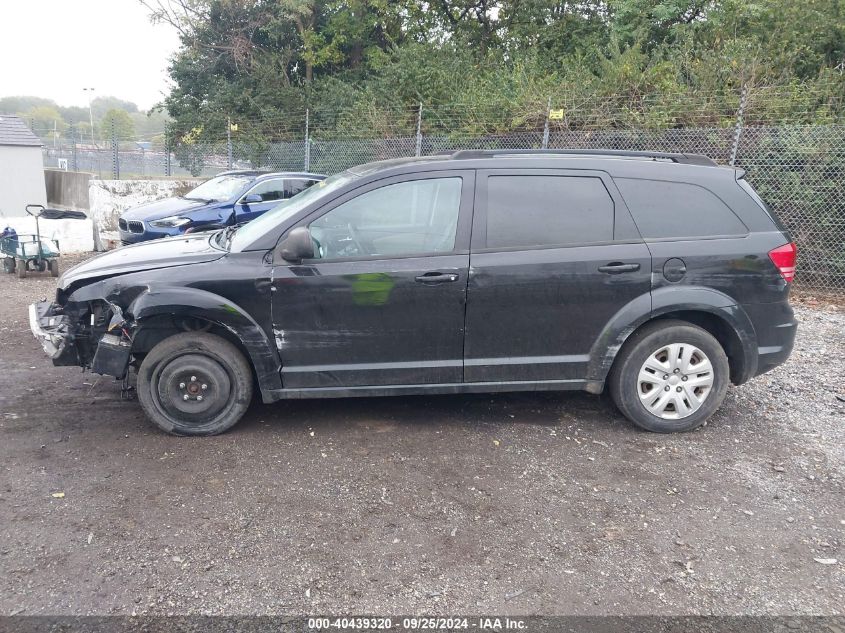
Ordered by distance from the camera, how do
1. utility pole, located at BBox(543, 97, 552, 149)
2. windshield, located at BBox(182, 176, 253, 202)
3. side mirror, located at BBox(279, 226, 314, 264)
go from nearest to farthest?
side mirror, located at BBox(279, 226, 314, 264) < windshield, located at BBox(182, 176, 253, 202) < utility pole, located at BBox(543, 97, 552, 149)

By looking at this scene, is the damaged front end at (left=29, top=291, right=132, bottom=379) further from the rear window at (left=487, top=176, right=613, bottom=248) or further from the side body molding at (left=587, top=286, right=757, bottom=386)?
the side body molding at (left=587, top=286, right=757, bottom=386)

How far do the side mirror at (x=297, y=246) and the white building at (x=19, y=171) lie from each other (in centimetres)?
1468

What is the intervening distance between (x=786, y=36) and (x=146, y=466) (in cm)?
1253

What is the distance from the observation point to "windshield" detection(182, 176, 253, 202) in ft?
34.3

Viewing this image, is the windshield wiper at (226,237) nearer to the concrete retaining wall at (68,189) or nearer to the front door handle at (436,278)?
the front door handle at (436,278)

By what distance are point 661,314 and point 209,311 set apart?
296 centimetres

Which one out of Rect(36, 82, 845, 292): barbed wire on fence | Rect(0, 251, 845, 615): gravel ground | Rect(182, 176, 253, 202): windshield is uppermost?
Rect(36, 82, 845, 292): barbed wire on fence

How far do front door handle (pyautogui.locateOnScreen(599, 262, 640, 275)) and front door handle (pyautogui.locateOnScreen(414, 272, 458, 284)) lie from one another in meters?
0.99

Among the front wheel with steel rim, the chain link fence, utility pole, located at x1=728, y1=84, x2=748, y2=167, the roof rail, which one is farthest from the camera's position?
utility pole, located at x1=728, y1=84, x2=748, y2=167

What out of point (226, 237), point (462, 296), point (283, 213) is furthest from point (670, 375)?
point (226, 237)

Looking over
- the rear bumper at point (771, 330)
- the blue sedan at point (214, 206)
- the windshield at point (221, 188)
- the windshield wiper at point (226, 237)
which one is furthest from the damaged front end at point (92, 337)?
the windshield at point (221, 188)

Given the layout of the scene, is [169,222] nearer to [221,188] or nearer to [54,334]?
[221,188]

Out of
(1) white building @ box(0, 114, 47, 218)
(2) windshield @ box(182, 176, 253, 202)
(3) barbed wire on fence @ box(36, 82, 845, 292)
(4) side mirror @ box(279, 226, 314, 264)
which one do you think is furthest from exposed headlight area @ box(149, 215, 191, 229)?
(1) white building @ box(0, 114, 47, 218)

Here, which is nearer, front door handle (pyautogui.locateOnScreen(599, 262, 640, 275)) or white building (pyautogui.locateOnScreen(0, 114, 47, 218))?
front door handle (pyautogui.locateOnScreen(599, 262, 640, 275))
